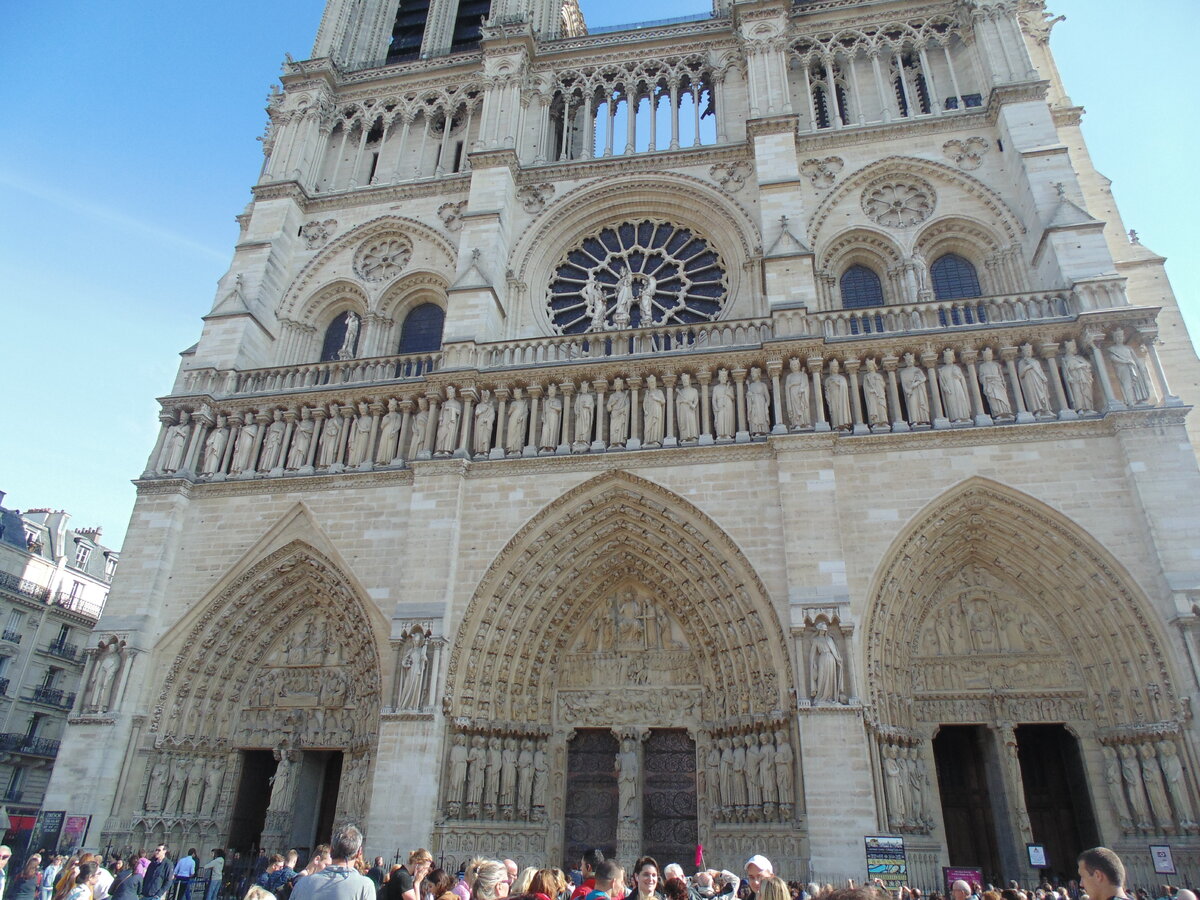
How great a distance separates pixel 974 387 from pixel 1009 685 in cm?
406

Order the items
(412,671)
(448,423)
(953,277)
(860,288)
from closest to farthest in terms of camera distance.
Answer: (412,671) < (448,423) < (953,277) < (860,288)

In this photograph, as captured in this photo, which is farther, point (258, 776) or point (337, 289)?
point (337, 289)

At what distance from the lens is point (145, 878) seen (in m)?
9.20

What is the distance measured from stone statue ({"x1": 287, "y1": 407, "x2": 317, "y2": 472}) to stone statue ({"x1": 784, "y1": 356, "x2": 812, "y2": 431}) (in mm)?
7660

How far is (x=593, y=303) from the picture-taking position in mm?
15539

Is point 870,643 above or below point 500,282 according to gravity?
below

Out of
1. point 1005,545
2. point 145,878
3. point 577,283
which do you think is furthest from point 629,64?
point 145,878

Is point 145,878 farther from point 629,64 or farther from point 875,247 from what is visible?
point 629,64

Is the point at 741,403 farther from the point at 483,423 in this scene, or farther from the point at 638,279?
the point at 638,279

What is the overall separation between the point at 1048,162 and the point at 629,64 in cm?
855

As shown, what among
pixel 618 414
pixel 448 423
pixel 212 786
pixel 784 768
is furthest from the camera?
pixel 448 423

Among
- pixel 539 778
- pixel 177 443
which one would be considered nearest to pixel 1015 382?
pixel 539 778

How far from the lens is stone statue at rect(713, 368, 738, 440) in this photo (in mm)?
12195

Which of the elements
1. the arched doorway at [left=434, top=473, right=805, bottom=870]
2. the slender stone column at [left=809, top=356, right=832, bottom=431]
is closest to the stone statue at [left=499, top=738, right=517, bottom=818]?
the arched doorway at [left=434, top=473, right=805, bottom=870]
